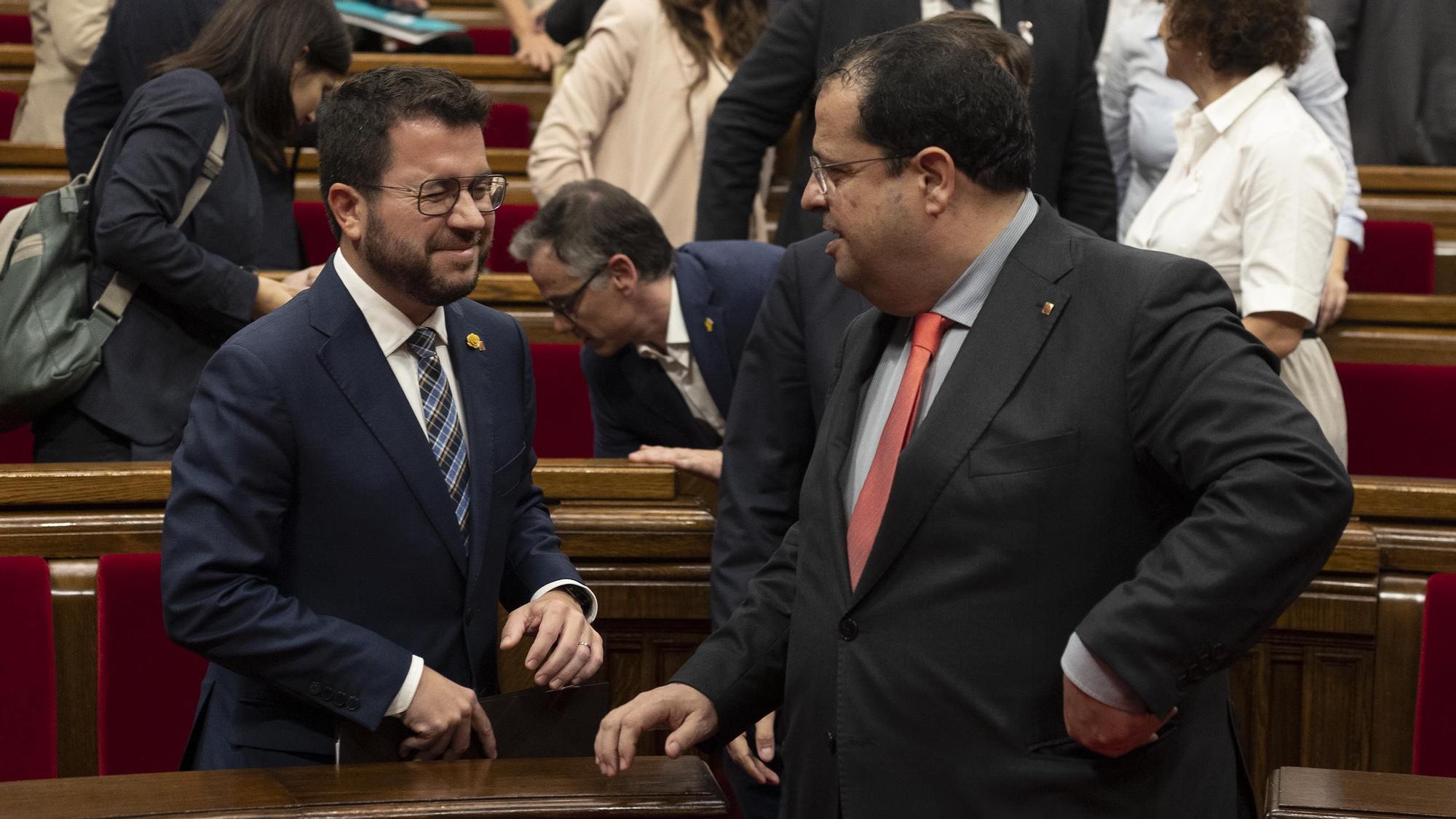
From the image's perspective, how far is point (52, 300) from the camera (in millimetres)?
2264

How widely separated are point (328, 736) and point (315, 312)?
0.41 meters

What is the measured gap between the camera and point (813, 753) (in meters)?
1.41

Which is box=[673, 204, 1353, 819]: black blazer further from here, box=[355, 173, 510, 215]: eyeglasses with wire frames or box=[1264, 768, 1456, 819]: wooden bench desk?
box=[355, 173, 510, 215]: eyeglasses with wire frames

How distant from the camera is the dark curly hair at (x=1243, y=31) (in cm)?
228

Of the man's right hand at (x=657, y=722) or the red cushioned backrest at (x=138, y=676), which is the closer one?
the man's right hand at (x=657, y=722)

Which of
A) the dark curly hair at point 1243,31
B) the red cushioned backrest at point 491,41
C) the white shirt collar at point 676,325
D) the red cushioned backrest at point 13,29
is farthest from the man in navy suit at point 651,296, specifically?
the red cushioned backrest at point 13,29

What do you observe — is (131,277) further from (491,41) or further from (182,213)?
(491,41)

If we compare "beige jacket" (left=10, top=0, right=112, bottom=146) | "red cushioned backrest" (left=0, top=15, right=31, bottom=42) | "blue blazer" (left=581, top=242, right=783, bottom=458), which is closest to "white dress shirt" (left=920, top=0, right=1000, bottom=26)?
"blue blazer" (left=581, top=242, right=783, bottom=458)

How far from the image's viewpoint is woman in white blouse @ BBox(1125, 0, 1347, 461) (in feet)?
7.25

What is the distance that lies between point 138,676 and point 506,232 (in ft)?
6.39

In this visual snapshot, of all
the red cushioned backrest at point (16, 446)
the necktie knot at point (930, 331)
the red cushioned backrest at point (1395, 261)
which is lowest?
the red cushioned backrest at point (1395, 261)

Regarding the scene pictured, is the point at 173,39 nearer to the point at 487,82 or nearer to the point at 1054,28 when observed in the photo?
the point at 1054,28

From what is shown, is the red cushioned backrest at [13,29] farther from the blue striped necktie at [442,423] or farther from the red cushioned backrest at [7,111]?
the blue striped necktie at [442,423]

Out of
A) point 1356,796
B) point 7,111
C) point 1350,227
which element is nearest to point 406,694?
point 1356,796
